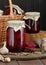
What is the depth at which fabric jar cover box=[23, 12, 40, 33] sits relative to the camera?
4.03 feet

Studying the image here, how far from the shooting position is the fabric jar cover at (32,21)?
123 centimetres

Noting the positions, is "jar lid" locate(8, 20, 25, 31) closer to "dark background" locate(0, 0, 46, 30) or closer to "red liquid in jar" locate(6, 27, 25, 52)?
"red liquid in jar" locate(6, 27, 25, 52)

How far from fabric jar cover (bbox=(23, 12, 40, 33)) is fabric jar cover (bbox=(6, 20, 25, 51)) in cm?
20

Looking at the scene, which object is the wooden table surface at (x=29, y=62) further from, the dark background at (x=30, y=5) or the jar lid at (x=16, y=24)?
the dark background at (x=30, y=5)

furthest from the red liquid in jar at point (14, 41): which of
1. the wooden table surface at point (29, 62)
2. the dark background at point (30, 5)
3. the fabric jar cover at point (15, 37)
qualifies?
the dark background at point (30, 5)

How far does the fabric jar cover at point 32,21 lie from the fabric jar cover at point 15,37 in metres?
0.20

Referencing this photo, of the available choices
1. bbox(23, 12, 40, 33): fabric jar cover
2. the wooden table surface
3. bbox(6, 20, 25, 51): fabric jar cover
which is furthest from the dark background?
the wooden table surface

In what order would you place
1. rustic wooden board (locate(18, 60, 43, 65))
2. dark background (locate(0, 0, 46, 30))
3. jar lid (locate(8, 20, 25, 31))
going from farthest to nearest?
1. dark background (locate(0, 0, 46, 30))
2. jar lid (locate(8, 20, 25, 31))
3. rustic wooden board (locate(18, 60, 43, 65))

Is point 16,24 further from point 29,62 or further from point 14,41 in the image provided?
point 29,62

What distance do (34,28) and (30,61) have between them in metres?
0.37

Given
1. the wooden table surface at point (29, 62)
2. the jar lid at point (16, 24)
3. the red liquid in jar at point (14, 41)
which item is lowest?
the wooden table surface at point (29, 62)

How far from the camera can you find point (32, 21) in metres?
1.25

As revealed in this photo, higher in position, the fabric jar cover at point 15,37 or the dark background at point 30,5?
the dark background at point 30,5

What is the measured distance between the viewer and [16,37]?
103 cm
